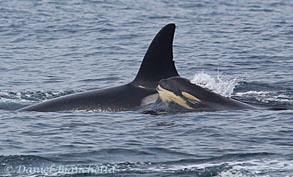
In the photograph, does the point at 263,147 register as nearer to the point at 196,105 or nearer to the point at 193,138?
the point at 193,138

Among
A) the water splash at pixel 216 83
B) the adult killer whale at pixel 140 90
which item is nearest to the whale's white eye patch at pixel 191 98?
→ the adult killer whale at pixel 140 90

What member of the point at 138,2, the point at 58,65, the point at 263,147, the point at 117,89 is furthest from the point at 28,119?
the point at 138,2

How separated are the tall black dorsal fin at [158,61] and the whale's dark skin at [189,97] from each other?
67 cm

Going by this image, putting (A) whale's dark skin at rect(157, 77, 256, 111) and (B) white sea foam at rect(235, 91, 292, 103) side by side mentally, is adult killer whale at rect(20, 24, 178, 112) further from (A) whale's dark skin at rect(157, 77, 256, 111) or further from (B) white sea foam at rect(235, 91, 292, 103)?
(B) white sea foam at rect(235, 91, 292, 103)

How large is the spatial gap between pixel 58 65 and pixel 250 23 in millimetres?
12541

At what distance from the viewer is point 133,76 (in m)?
27.3

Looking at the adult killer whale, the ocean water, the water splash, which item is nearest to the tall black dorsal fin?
the adult killer whale

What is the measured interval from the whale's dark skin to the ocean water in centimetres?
45

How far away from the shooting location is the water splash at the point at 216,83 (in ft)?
79.6

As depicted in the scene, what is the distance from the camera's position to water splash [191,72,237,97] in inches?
955

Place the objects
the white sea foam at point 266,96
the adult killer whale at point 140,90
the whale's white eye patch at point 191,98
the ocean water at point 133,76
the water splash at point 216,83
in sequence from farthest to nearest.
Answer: the water splash at point 216,83
the white sea foam at point 266,96
the adult killer whale at point 140,90
the whale's white eye patch at point 191,98
the ocean water at point 133,76

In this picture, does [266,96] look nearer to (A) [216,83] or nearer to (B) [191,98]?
(A) [216,83]

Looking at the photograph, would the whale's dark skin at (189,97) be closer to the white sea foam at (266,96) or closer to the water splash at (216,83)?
the white sea foam at (266,96)

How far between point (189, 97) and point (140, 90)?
125 centimetres
